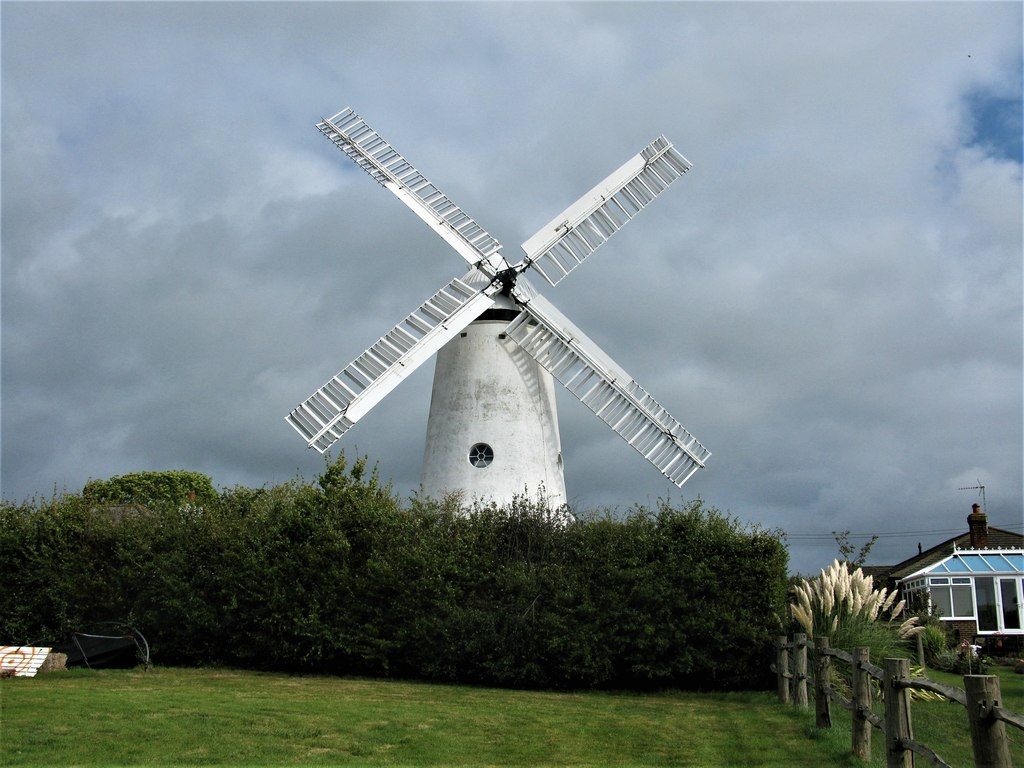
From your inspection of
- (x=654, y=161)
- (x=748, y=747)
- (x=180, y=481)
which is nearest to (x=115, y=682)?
(x=748, y=747)

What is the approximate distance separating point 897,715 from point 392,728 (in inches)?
218

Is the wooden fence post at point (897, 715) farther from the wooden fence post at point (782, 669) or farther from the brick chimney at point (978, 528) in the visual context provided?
the brick chimney at point (978, 528)

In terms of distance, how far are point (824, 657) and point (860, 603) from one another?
11.7 feet

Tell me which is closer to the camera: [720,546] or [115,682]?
→ [115,682]

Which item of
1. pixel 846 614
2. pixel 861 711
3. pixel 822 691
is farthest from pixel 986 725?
pixel 846 614

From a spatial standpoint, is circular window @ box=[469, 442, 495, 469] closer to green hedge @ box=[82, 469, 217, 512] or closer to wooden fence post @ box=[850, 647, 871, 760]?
wooden fence post @ box=[850, 647, 871, 760]

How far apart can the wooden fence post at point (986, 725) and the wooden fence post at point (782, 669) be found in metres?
8.00

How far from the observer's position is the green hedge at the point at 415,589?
1616 cm

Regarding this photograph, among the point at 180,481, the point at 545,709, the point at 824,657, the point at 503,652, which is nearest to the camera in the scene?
the point at 824,657

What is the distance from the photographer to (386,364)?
779 inches

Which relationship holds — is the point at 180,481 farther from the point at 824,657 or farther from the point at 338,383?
the point at 824,657

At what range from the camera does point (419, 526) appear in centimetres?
1744

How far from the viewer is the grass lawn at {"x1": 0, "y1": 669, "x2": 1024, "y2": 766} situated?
9.62 metres

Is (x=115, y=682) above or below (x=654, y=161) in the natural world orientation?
below
